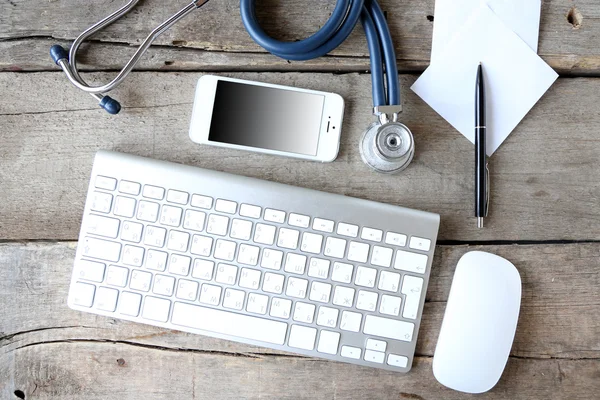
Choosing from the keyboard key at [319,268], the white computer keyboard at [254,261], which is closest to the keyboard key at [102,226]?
the white computer keyboard at [254,261]

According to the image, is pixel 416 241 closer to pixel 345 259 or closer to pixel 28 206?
Answer: pixel 345 259

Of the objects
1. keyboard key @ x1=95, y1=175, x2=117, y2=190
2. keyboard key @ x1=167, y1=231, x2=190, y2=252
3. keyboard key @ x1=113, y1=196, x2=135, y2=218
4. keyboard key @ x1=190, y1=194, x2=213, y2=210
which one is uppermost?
keyboard key @ x1=95, y1=175, x2=117, y2=190

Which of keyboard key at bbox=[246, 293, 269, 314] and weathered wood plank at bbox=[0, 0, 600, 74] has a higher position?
weathered wood plank at bbox=[0, 0, 600, 74]

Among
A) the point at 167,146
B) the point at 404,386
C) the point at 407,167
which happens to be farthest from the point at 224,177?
the point at 404,386

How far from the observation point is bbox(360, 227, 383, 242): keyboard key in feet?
1.80

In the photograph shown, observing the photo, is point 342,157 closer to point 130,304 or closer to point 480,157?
point 480,157

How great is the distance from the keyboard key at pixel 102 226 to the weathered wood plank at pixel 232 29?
7.2 inches

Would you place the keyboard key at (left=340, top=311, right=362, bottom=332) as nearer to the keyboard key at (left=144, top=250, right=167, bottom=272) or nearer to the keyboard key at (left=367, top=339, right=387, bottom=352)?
the keyboard key at (left=367, top=339, right=387, bottom=352)

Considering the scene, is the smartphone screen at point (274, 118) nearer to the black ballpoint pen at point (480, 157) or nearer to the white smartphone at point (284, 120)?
the white smartphone at point (284, 120)

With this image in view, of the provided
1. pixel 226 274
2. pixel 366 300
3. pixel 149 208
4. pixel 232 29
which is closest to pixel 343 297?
pixel 366 300

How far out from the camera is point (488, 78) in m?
0.59

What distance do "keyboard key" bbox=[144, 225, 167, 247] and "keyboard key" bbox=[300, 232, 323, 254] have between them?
152mm

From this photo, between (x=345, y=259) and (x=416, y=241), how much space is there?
79mm

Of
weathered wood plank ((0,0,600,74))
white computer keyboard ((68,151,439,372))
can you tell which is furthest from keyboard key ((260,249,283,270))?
weathered wood plank ((0,0,600,74))
